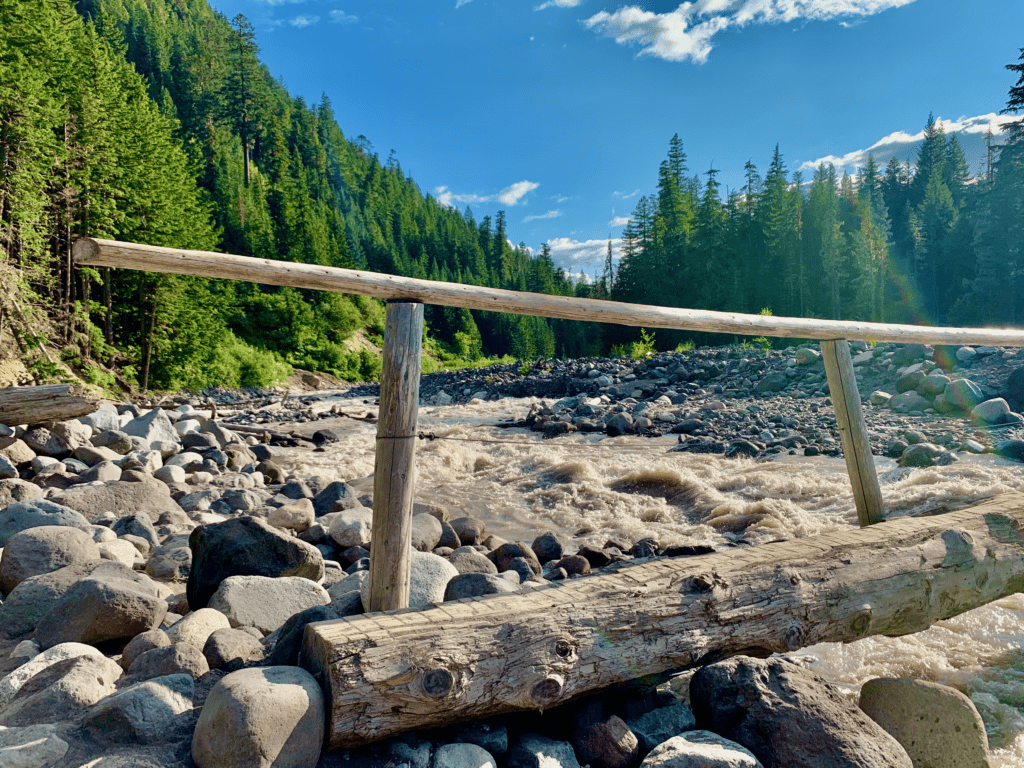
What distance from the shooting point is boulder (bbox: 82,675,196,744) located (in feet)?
→ 6.16

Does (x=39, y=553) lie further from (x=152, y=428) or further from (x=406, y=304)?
(x=152, y=428)

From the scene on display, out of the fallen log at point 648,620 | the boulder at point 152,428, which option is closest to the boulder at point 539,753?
the fallen log at point 648,620

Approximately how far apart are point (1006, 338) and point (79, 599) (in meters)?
5.71

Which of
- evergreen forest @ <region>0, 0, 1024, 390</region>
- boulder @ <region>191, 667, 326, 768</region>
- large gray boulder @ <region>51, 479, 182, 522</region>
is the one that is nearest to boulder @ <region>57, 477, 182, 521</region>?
large gray boulder @ <region>51, 479, 182, 522</region>

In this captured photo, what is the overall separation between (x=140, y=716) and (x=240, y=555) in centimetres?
127

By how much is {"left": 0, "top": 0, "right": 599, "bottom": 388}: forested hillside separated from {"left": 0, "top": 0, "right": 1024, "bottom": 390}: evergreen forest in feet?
0.31

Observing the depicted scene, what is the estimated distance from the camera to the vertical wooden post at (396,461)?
2391 millimetres

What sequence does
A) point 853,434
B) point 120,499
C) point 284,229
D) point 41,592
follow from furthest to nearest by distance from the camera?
point 284,229 → point 120,499 → point 853,434 → point 41,592

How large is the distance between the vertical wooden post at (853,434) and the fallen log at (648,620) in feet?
1.21

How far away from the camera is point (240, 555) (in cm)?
315

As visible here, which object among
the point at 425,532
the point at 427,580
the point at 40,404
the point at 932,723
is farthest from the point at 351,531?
the point at 40,404

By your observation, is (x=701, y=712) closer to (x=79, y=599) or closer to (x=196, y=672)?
(x=196, y=672)

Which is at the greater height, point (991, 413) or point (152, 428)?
point (991, 413)

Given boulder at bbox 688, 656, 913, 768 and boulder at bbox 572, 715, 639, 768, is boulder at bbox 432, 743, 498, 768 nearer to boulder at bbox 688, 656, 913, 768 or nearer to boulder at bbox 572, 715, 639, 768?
boulder at bbox 572, 715, 639, 768
